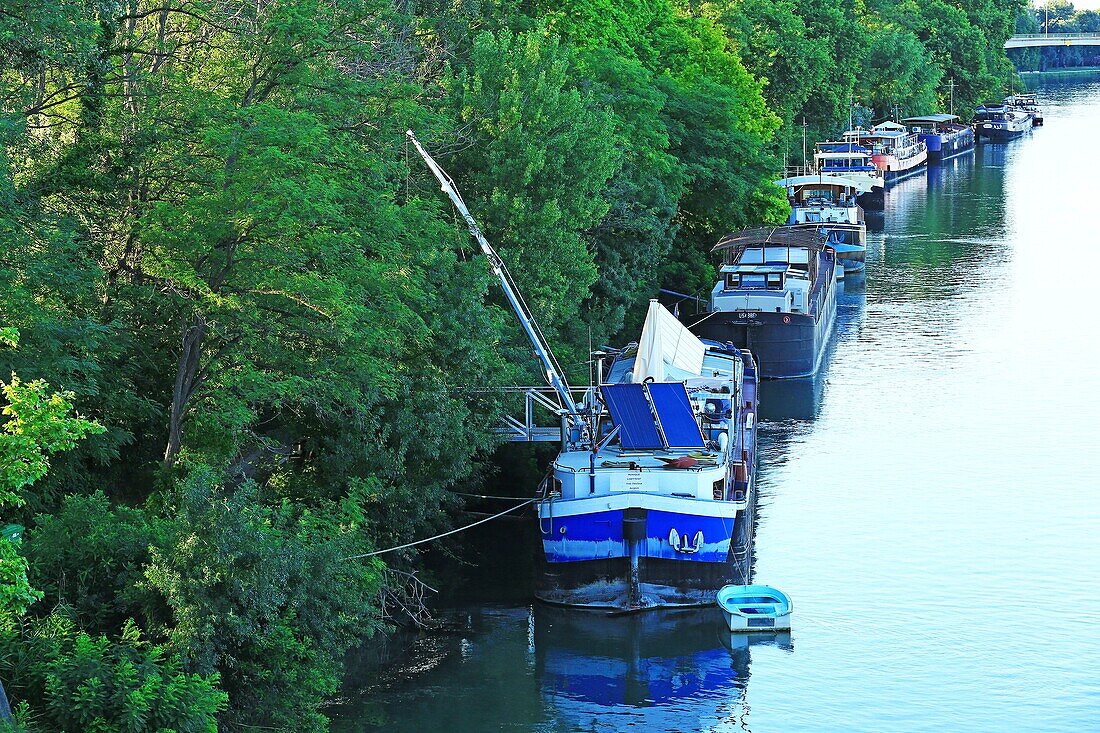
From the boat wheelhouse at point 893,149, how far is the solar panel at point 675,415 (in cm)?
8718

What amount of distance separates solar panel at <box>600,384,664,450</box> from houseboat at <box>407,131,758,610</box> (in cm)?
3

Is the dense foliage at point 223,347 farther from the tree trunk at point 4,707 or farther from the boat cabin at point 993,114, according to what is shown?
the boat cabin at point 993,114

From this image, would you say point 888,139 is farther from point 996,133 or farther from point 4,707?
point 4,707

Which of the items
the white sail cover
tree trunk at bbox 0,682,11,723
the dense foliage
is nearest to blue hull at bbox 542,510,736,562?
the dense foliage

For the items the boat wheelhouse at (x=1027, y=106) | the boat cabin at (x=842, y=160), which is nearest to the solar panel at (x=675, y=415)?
the boat cabin at (x=842, y=160)

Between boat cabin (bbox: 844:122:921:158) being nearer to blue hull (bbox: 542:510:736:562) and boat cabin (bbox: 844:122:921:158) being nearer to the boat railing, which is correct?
the boat railing

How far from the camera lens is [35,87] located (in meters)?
35.1

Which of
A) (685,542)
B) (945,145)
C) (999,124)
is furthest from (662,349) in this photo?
(999,124)

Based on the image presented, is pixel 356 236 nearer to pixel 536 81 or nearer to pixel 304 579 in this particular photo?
pixel 304 579

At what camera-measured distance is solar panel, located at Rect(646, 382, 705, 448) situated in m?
40.4

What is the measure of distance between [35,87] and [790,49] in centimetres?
9008

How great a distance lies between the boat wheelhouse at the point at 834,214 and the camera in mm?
90750

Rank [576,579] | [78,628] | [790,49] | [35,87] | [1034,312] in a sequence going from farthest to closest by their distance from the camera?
[790,49], [1034,312], [576,579], [35,87], [78,628]

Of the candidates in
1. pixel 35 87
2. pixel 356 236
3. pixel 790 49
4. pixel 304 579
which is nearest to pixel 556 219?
pixel 356 236
